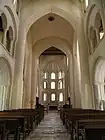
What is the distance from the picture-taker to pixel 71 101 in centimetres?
1825

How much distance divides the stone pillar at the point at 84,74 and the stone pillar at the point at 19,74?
15.7 ft

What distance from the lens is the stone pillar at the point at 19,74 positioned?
1177cm

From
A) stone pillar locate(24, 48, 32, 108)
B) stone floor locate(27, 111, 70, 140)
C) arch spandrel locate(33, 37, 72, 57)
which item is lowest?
stone floor locate(27, 111, 70, 140)

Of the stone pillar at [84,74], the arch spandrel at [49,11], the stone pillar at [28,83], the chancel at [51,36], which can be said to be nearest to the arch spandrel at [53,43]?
the chancel at [51,36]

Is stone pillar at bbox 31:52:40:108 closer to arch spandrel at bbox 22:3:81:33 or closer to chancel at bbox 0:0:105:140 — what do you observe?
chancel at bbox 0:0:105:140

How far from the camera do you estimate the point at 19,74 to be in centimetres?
1240

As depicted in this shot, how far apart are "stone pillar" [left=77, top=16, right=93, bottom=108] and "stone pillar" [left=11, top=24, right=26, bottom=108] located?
480 cm

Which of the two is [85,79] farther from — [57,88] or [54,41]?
[57,88]

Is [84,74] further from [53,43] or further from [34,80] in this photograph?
[53,43]

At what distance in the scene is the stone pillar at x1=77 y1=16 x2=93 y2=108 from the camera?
A: 39.0 feet

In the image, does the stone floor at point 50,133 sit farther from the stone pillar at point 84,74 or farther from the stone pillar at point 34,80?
the stone pillar at point 34,80

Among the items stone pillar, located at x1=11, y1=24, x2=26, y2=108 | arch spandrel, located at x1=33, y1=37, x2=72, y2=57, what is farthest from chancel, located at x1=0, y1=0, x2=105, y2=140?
arch spandrel, located at x1=33, y1=37, x2=72, y2=57

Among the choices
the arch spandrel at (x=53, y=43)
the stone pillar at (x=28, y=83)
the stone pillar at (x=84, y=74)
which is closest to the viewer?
the stone pillar at (x=84, y=74)

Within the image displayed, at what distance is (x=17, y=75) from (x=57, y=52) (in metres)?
15.0
